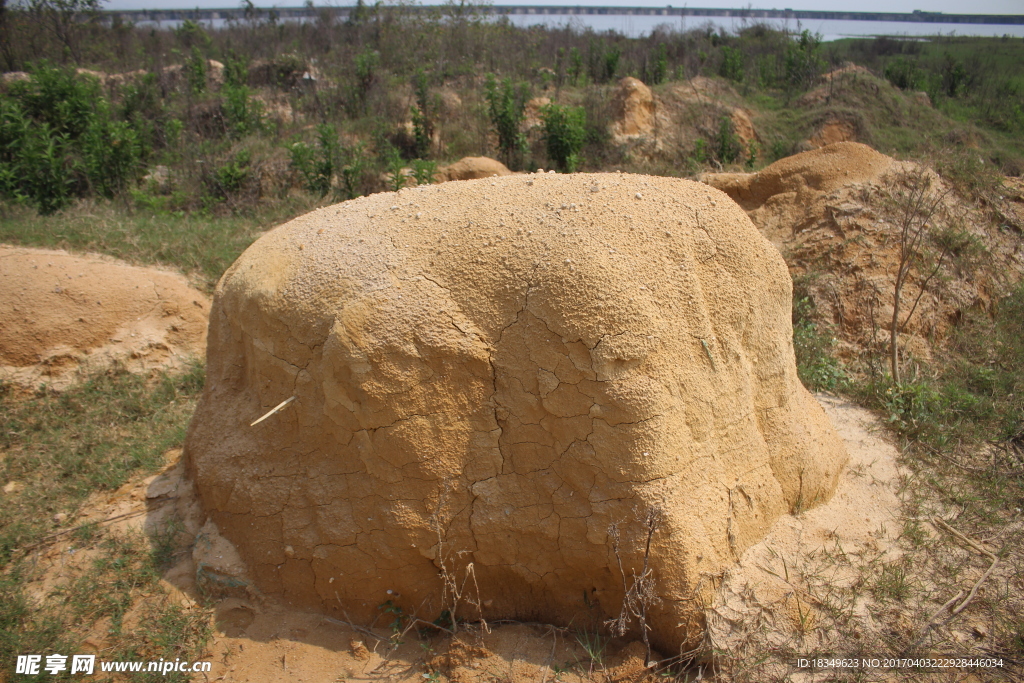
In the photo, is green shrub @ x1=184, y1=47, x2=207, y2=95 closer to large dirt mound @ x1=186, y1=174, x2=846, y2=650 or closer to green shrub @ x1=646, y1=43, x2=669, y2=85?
green shrub @ x1=646, y1=43, x2=669, y2=85

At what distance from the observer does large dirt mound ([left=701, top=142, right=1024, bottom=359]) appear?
14.3 ft

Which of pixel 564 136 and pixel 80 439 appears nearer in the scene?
pixel 80 439

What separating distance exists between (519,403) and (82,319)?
3.32 metres

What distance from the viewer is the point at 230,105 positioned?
941cm

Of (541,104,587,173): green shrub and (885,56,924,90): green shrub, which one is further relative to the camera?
(885,56,924,90): green shrub

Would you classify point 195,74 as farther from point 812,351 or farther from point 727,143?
point 812,351

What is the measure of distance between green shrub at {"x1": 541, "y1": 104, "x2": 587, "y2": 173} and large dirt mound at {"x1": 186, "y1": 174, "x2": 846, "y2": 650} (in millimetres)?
6429

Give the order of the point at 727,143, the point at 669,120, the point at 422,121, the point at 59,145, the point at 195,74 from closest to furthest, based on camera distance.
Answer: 1. the point at 59,145
2. the point at 422,121
3. the point at 727,143
4. the point at 669,120
5. the point at 195,74

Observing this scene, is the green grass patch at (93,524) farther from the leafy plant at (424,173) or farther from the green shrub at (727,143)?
the green shrub at (727,143)

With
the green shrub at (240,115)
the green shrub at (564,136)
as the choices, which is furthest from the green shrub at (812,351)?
the green shrub at (240,115)

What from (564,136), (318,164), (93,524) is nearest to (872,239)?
(564,136)

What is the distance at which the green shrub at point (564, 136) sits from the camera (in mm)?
8594

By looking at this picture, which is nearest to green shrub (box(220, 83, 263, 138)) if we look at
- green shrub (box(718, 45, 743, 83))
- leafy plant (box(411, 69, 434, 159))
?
leafy plant (box(411, 69, 434, 159))

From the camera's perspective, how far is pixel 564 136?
8664mm
